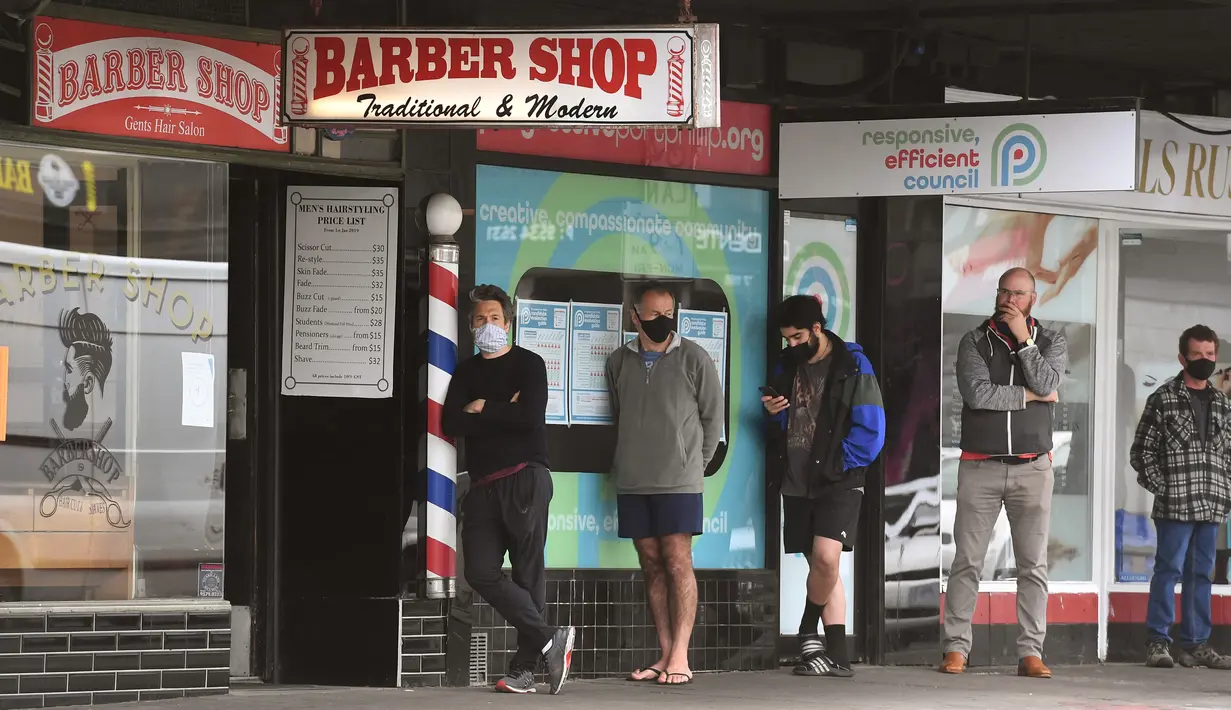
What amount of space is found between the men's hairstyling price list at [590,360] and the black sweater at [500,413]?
0.89 metres

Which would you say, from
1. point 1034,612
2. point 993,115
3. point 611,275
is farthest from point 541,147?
point 1034,612

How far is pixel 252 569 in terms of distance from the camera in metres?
9.45

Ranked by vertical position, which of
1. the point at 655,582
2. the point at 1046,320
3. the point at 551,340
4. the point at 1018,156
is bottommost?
the point at 655,582

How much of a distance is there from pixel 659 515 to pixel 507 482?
3.47ft

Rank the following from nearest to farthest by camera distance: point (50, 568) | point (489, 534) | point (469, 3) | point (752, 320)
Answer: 1. point (50, 568)
2. point (489, 534)
3. point (469, 3)
4. point (752, 320)

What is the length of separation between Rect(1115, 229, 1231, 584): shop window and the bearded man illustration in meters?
6.85

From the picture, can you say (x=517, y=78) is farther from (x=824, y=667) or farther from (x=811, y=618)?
(x=824, y=667)

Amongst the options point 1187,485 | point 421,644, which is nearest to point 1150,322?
point 1187,485

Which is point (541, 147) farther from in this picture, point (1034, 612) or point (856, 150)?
point (1034, 612)

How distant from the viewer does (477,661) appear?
30.6 ft

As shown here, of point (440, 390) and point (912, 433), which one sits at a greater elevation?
point (440, 390)

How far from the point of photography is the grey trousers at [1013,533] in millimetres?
10195

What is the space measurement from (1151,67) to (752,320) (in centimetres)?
350

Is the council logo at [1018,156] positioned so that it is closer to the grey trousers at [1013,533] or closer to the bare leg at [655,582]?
the grey trousers at [1013,533]
